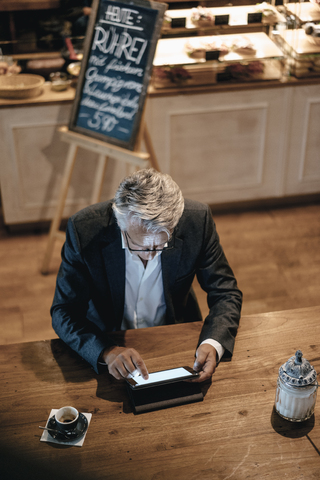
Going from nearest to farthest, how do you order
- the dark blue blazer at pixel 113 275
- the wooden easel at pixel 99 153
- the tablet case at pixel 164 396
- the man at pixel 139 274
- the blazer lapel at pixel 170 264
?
the tablet case at pixel 164 396 → the man at pixel 139 274 → the dark blue blazer at pixel 113 275 → the blazer lapel at pixel 170 264 → the wooden easel at pixel 99 153

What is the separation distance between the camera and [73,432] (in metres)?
1.32

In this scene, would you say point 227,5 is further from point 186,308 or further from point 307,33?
point 186,308

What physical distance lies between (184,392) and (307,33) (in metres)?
2.85

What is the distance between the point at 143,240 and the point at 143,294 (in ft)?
1.00

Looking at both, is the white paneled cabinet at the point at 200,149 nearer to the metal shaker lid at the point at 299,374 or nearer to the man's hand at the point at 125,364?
the man's hand at the point at 125,364

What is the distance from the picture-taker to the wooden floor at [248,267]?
293 cm

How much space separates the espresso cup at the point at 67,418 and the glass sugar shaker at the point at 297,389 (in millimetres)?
533

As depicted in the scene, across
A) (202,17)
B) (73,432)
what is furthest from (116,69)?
(73,432)

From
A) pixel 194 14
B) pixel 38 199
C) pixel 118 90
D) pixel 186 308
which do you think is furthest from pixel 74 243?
pixel 194 14

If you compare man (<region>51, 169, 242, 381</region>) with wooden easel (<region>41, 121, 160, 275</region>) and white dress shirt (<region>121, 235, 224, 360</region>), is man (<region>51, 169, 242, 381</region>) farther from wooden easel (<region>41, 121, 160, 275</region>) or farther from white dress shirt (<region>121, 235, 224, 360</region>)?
wooden easel (<region>41, 121, 160, 275</region>)

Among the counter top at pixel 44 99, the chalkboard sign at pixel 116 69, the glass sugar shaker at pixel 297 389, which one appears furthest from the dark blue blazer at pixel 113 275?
the counter top at pixel 44 99

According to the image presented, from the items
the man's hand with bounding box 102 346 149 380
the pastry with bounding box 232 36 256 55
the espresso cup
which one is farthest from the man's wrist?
the pastry with bounding box 232 36 256 55

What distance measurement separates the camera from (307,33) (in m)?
3.46

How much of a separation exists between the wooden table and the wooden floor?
1255 millimetres
